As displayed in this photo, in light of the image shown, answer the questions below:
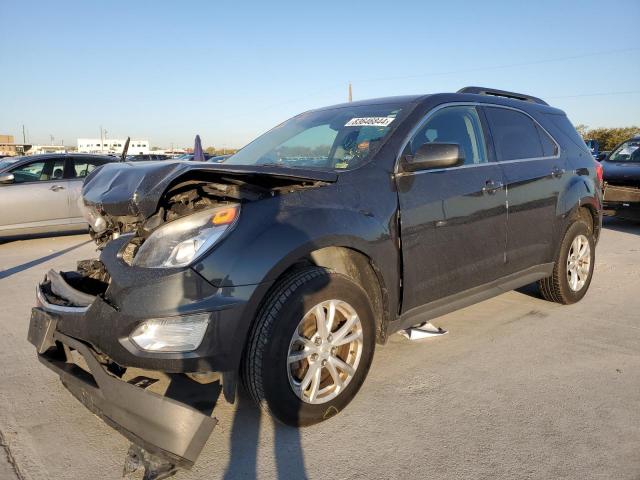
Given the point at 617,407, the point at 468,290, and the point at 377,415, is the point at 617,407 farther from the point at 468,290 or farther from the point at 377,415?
the point at 377,415

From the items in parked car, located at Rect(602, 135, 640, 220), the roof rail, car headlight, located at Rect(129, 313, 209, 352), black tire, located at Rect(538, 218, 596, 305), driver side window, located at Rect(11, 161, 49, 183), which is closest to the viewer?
car headlight, located at Rect(129, 313, 209, 352)

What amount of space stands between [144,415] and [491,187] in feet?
8.92

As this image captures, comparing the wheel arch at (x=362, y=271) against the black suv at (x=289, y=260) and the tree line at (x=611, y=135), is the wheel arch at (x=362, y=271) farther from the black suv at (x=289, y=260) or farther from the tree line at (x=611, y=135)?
the tree line at (x=611, y=135)

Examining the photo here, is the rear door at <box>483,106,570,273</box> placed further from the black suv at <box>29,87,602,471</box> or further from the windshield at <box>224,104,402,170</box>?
the windshield at <box>224,104,402,170</box>

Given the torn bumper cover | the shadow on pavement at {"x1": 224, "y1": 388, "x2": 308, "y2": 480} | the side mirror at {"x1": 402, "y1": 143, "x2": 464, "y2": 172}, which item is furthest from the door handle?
the torn bumper cover

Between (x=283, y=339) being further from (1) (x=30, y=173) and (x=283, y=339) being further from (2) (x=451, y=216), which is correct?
(1) (x=30, y=173)

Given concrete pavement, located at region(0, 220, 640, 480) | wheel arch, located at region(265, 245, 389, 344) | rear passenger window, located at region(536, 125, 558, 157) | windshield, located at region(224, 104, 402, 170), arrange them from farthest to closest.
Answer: rear passenger window, located at region(536, 125, 558, 157) → windshield, located at region(224, 104, 402, 170) → wheel arch, located at region(265, 245, 389, 344) → concrete pavement, located at region(0, 220, 640, 480)

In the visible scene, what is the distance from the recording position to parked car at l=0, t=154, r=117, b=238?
27.5 ft

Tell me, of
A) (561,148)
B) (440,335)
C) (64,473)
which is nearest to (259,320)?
(64,473)

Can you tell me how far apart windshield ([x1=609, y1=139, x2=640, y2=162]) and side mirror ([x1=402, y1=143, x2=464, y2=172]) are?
8.90 m

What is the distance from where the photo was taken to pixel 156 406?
7.09 feet

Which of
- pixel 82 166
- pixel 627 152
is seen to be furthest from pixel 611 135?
pixel 82 166

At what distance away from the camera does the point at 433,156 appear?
3.07 m

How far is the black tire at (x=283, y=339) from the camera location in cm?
241
